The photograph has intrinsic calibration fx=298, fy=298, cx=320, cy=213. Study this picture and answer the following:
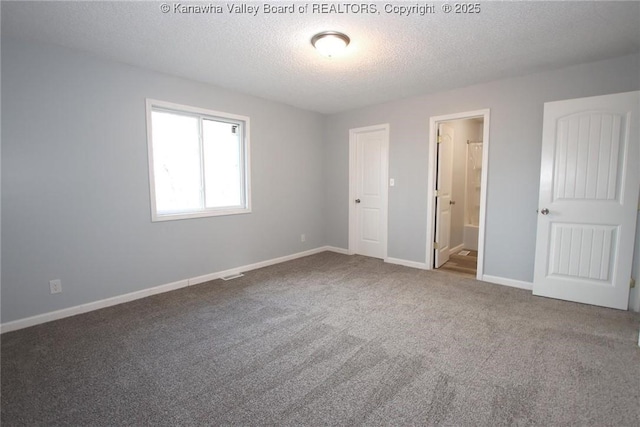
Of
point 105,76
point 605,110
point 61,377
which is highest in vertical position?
point 105,76

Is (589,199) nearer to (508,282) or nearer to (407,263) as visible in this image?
(508,282)

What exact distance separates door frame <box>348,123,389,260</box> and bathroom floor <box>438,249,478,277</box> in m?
0.99

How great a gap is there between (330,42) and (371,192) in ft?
9.39

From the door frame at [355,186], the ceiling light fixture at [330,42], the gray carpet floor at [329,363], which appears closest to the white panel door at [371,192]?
the door frame at [355,186]

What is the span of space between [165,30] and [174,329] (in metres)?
2.51

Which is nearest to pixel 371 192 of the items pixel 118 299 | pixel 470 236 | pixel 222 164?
pixel 470 236

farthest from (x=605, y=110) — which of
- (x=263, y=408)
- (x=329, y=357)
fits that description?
(x=263, y=408)

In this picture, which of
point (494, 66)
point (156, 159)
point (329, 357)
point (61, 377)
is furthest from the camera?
point (156, 159)

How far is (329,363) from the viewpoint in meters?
2.09

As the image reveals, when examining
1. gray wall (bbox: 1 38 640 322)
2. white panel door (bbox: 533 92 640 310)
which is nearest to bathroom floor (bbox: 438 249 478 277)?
gray wall (bbox: 1 38 640 322)

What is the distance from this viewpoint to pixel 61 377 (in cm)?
195

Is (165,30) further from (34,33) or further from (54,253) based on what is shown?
(54,253)

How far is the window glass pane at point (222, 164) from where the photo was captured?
395 centimetres

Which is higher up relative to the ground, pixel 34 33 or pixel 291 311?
pixel 34 33
